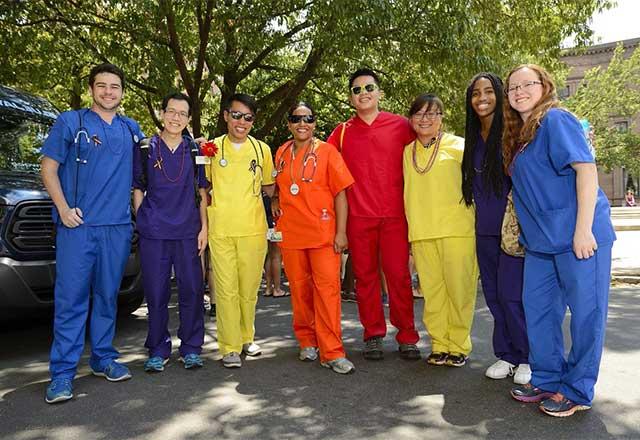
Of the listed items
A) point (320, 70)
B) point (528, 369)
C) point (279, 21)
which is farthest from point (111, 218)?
point (320, 70)

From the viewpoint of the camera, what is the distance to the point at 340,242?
449 centimetres

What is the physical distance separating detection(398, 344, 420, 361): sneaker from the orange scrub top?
1032 millimetres

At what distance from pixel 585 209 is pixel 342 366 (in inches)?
79.4

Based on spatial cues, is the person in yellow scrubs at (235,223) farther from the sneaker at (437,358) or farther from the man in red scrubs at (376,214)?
the sneaker at (437,358)

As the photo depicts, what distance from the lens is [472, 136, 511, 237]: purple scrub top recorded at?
13.3 ft

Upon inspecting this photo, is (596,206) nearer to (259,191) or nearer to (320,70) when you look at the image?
(259,191)

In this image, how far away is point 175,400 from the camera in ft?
12.3

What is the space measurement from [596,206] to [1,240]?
406 cm

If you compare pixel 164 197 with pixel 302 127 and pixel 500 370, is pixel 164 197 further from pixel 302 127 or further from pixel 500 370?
pixel 500 370

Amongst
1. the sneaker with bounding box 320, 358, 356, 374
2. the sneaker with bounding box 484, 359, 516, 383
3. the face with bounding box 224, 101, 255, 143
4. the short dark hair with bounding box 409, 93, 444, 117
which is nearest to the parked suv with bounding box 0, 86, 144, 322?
the face with bounding box 224, 101, 255, 143

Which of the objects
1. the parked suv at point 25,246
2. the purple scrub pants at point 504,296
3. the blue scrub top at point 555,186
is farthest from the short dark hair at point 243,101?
the blue scrub top at point 555,186

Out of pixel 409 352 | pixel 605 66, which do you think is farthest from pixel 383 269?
pixel 605 66

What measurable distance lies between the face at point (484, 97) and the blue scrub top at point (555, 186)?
2.30ft

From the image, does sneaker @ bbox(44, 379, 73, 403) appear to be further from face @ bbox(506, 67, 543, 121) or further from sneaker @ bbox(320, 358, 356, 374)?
face @ bbox(506, 67, 543, 121)
